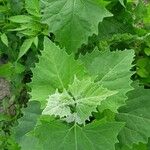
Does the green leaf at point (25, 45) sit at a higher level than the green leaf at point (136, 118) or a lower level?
lower

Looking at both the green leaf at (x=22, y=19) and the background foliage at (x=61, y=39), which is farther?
the green leaf at (x=22, y=19)

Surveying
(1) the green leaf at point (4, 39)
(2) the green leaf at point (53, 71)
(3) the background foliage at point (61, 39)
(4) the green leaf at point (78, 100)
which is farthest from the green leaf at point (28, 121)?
(1) the green leaf at point (4, 39)

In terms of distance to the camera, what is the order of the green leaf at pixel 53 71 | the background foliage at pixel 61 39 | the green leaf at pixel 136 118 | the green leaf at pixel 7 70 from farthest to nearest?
the green leaf at pixel 7 70 < the background foliage at pixel 61 39 < the green leaf at pixel 136 118 < the green leaf at pixel 53 71

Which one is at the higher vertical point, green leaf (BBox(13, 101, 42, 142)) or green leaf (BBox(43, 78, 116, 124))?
green leaf (BBox(43, 78, 116, 124))

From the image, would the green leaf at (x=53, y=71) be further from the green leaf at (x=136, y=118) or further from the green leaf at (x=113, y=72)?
the green leaf at (x=136, y=118)

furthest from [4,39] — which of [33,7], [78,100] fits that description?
[78,100]

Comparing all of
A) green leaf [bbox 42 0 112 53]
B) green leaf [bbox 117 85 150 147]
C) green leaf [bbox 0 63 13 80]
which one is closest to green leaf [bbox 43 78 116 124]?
green leaf [bbox 117 85 150 147]

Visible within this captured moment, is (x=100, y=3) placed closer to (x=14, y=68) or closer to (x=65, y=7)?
(x=65, y=7)

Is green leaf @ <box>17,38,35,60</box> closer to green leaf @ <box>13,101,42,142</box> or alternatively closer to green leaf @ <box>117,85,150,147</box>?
green leaf @ <box>13,101,42,142</box>
